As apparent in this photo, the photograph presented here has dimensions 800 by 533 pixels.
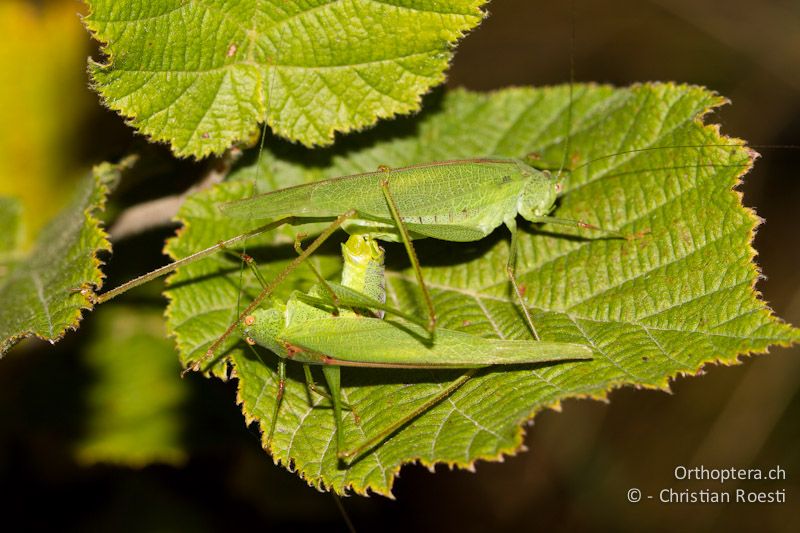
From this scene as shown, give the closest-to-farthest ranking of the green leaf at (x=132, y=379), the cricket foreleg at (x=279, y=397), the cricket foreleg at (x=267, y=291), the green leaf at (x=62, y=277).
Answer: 1. the green leaf at (x=62, y=277)
2. the cricket foreleg at (x=279, y=397)
3. the cricket foreleg at (x=267, y=291)
4. the green leaf at (x=132, y=379)

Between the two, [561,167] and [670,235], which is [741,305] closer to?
[670,235]

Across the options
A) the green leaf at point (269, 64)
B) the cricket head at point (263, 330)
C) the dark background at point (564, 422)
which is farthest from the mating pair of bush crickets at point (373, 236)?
the dark background at point (564, 422)

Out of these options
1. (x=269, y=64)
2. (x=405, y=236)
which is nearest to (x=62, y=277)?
(x=269, y=64)

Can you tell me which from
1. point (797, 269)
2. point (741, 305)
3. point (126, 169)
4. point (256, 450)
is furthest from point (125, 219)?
point (797, 269)

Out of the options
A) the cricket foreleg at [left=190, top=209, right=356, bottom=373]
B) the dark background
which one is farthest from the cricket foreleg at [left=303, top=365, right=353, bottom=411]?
the dark background

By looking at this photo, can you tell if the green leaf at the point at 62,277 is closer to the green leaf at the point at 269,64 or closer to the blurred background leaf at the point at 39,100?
the green leaf at the point at 269,64

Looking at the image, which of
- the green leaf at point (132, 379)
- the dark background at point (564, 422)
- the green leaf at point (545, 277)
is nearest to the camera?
the green leaf at point (545, 277)
